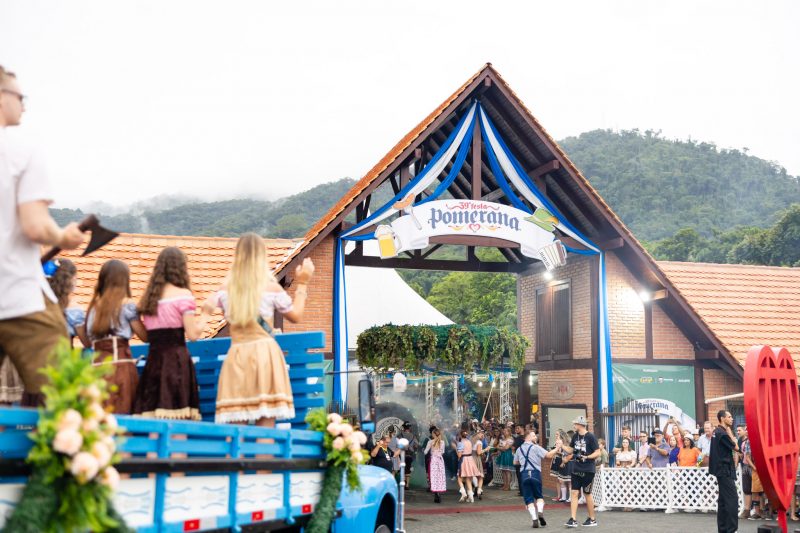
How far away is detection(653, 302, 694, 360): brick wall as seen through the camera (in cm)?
2100

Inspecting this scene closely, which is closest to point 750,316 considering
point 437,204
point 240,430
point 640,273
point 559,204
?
point 640,273

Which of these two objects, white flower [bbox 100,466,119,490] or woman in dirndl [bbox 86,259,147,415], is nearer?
white flower [bbox 100,466,119,490]

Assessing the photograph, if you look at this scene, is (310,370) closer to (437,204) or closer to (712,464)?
(712,464)

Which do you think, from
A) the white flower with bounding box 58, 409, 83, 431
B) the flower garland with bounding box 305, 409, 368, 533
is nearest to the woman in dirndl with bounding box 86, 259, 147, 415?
the flower garland with bounding box 305, 409, 368, 533

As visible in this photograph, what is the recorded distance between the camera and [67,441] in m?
3.27

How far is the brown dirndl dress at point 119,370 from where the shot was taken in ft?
18.4

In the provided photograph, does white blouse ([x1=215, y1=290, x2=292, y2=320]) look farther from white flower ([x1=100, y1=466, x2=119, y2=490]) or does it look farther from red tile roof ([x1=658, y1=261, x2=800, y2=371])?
red tile roof ([x1=658, y1=261, x2=800, y2=371])

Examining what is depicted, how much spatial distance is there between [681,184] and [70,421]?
3041 inches

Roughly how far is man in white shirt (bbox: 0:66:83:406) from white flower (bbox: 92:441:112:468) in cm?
73

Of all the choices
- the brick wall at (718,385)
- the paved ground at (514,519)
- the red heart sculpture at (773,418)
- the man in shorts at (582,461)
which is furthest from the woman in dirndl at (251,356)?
the brick wall at (718,385)

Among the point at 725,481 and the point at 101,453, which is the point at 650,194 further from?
the point at 101,453

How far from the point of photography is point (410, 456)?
22.8 metres

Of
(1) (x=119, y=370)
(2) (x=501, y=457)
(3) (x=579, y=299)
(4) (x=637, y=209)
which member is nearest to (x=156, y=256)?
(3) (x=579, y=299)

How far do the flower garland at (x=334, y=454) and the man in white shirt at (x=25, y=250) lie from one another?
7.26ft
